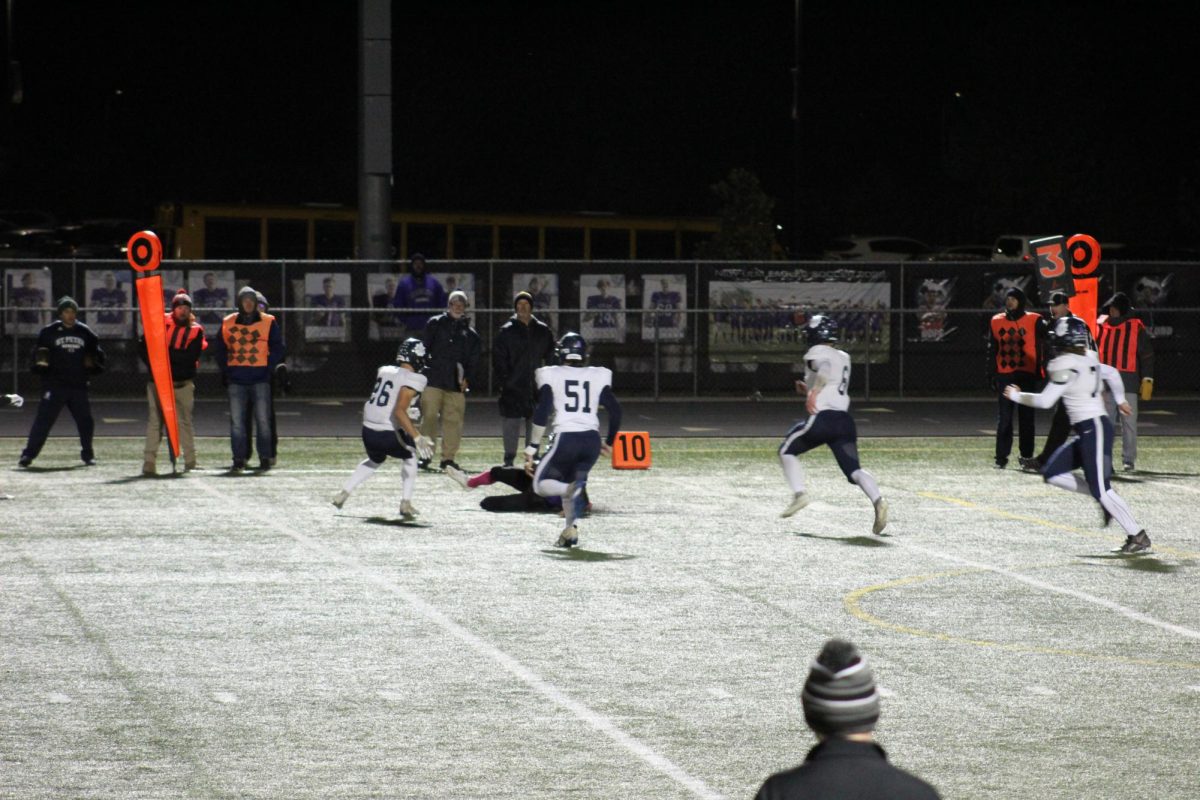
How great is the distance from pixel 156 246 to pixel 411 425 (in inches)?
241

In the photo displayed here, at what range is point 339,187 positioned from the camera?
183 feet

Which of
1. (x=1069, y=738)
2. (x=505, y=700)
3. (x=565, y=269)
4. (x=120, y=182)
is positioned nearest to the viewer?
(x=1069, y=738)

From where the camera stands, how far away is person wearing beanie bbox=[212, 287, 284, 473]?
1923 centimetres

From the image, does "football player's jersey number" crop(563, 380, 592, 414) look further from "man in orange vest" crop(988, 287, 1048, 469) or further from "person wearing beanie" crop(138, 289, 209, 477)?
"man in orange vest" crop(988, 287, 1048, 469)

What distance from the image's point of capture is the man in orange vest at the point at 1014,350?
777 inches

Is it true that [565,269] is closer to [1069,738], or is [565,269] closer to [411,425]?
[411,425]

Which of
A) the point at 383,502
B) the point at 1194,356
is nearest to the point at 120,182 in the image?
the point at 1194,356

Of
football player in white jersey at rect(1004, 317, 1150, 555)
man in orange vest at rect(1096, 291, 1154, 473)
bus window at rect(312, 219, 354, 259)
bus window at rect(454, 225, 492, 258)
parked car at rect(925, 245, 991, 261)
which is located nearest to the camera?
football player in white jersey at rect(1004, 317, 1150, 555)

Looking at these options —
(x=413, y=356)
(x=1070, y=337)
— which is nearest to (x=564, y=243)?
(x=413, y=356)

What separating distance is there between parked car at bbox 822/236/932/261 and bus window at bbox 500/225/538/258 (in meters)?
13.0

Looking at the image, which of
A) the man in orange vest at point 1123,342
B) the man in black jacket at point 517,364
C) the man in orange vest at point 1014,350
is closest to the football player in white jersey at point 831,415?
the man in black jacket at point 517,364

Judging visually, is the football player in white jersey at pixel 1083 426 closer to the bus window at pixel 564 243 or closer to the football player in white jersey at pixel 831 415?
the football player in white jersey at pixel 831 415

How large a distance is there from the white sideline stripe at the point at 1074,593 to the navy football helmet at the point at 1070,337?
5.98ft

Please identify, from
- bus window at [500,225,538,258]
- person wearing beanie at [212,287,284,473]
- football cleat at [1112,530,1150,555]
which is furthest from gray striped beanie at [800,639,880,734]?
bus window at [500,225,538,258]
